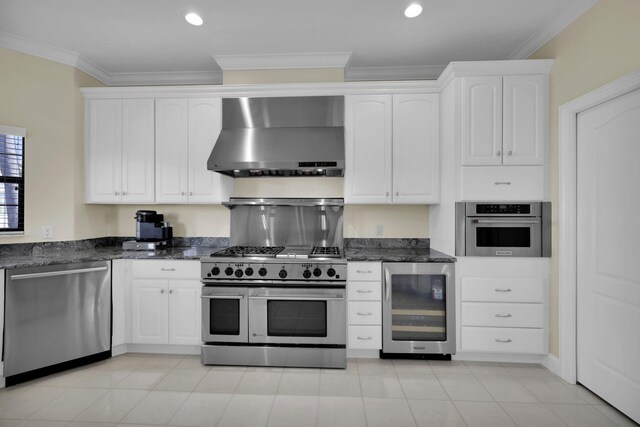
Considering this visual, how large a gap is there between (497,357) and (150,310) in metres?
3.16

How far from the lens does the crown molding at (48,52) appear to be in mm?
2947

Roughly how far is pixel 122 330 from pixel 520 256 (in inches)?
142

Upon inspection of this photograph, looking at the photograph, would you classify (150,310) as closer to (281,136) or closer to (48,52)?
(281,136)

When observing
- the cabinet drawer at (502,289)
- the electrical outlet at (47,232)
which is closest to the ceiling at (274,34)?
the electrical outlet at (47,232)

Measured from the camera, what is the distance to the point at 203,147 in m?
3.31

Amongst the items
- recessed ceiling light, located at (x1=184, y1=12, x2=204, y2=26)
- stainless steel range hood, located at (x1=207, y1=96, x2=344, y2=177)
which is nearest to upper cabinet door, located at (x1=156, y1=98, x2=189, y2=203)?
stainless steel range hood, located at (x1=207, y1=96, x2=344, y2=177)

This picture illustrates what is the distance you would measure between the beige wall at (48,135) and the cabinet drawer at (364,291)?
2818 millimetres

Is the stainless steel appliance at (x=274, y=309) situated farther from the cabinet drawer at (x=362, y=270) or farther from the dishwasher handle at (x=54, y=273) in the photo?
the dishwasher handle at (x=54, y=273)

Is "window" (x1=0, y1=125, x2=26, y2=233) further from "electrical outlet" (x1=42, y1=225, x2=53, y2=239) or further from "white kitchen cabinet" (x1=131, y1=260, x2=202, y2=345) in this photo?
"white kitchen cabinet" (x1=131, y1=260, x2=202, y2=345)

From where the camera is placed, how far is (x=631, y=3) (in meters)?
2.02

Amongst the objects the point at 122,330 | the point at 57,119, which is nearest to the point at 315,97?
the point at 57,119

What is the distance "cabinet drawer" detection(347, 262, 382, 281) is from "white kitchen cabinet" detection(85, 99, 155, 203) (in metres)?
2.16

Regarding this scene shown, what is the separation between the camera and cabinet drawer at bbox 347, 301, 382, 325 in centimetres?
288

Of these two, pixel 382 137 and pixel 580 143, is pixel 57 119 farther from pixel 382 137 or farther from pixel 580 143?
pixel 580 143
